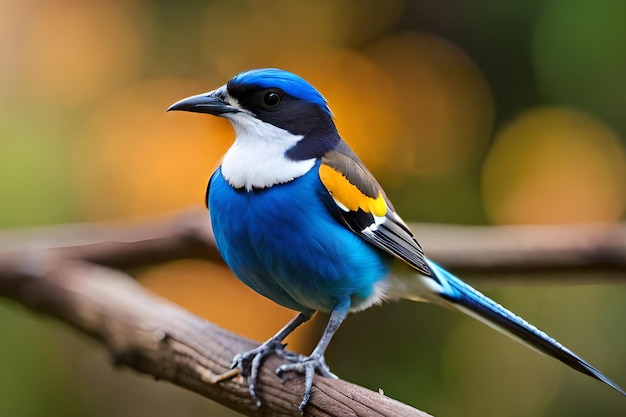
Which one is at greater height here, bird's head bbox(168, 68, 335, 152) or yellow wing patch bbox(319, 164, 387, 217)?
bird's head bbox(168, 68, 335, 152)

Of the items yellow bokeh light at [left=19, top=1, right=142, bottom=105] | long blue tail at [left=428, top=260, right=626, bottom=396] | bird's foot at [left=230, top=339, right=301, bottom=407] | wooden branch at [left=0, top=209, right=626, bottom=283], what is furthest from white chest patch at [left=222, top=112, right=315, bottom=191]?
yellow bokeh light at [left=19, top=1, right=142, bottom=105]

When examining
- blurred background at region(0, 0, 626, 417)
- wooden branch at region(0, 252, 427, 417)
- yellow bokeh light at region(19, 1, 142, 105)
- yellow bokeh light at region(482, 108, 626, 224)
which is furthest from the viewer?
yellow bokeh light at region(19, 1, 142, 105)

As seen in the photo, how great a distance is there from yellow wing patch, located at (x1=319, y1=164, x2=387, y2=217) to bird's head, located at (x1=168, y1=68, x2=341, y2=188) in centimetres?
5

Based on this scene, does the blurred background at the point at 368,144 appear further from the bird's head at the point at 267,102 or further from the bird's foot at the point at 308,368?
the bird's head at the point at 267,102

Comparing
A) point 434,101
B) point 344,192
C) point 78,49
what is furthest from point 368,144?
point 344,192

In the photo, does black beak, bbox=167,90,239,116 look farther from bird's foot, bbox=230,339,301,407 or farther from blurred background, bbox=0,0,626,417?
blurred background, bbox=0,0,626,417

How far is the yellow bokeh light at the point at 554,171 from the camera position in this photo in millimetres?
3654

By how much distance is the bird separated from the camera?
179 cm

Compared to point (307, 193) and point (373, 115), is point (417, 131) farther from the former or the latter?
point (307, 193)

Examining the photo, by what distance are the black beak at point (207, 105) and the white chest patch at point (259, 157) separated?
0.03m

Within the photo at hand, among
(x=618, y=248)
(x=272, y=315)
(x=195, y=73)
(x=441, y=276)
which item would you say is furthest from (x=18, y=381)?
(x=618, y=248)

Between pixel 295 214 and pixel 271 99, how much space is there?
27 cm

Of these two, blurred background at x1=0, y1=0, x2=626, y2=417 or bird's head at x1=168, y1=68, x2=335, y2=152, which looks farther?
blurred background at x1=0, y1=0, x2=626, y2=417

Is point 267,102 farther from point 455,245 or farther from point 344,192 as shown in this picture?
point 455,245
